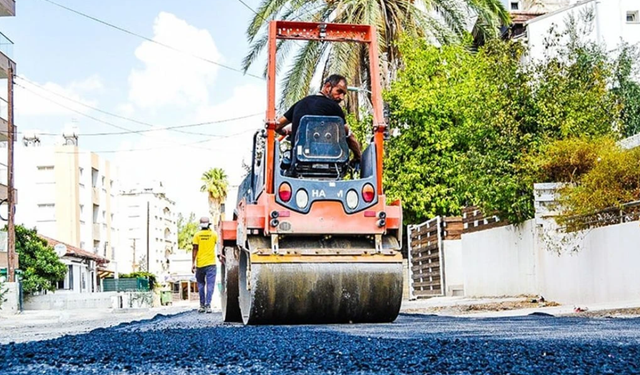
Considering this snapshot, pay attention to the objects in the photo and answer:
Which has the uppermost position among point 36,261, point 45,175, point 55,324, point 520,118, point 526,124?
point 45,175

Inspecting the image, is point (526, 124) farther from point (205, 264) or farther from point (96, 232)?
point (96, 232)

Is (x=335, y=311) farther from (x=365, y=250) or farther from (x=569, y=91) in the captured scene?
(x=569, y=91)

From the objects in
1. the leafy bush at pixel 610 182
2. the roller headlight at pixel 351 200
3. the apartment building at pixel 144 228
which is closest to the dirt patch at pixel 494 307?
the leafy bush at pixel 610 182

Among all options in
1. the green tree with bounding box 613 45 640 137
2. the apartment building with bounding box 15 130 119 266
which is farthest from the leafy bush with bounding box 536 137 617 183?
the apartment building with bounding box 15 130 119 266

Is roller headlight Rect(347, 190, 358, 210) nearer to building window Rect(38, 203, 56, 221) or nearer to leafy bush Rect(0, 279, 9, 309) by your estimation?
leafy bush Rect(0, 279, 9, 309)

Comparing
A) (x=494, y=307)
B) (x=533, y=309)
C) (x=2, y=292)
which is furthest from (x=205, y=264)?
(x=2, y=292)

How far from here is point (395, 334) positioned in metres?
7.14

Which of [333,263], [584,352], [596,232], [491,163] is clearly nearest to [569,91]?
[491,163]

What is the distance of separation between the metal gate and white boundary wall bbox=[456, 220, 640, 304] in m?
1.95

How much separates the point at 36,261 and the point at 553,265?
24.7 m

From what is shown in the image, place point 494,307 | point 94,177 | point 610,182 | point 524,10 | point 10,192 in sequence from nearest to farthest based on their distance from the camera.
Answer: point 610,182
point 494,307
point 10,192
point 524,10
point 94,177

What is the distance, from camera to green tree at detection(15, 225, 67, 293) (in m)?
34.1

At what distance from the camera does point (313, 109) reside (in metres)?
9.09

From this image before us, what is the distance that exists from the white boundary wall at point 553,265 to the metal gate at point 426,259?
77.0 inches
